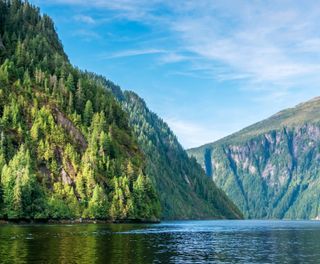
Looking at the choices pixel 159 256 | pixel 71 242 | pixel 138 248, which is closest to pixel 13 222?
pixel 71 242

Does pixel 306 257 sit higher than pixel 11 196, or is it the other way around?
pixel 11 196

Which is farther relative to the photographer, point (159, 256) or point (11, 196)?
point (11, 196)

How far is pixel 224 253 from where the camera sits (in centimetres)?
10012

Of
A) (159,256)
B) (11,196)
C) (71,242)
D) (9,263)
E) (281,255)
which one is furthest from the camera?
(11,196)

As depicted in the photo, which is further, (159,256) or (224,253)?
(224,253)

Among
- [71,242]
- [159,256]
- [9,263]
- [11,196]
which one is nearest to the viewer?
[9,263]

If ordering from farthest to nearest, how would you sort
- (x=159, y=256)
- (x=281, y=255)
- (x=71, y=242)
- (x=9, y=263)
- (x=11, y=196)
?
(x=11, y=196) < (x=71, y=242) < (x=281, y=255) < (x=159, y=256) < (x=9, y=263)

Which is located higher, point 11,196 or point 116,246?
point 11,196

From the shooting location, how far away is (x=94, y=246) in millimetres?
99938

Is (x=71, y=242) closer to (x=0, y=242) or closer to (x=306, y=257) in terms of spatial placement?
(x=0, y=242)

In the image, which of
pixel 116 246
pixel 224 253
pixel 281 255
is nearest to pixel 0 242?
pixel 116 246

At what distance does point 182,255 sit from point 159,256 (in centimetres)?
611

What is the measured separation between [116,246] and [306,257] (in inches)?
1408

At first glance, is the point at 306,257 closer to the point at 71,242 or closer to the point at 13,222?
the point at 71,242
